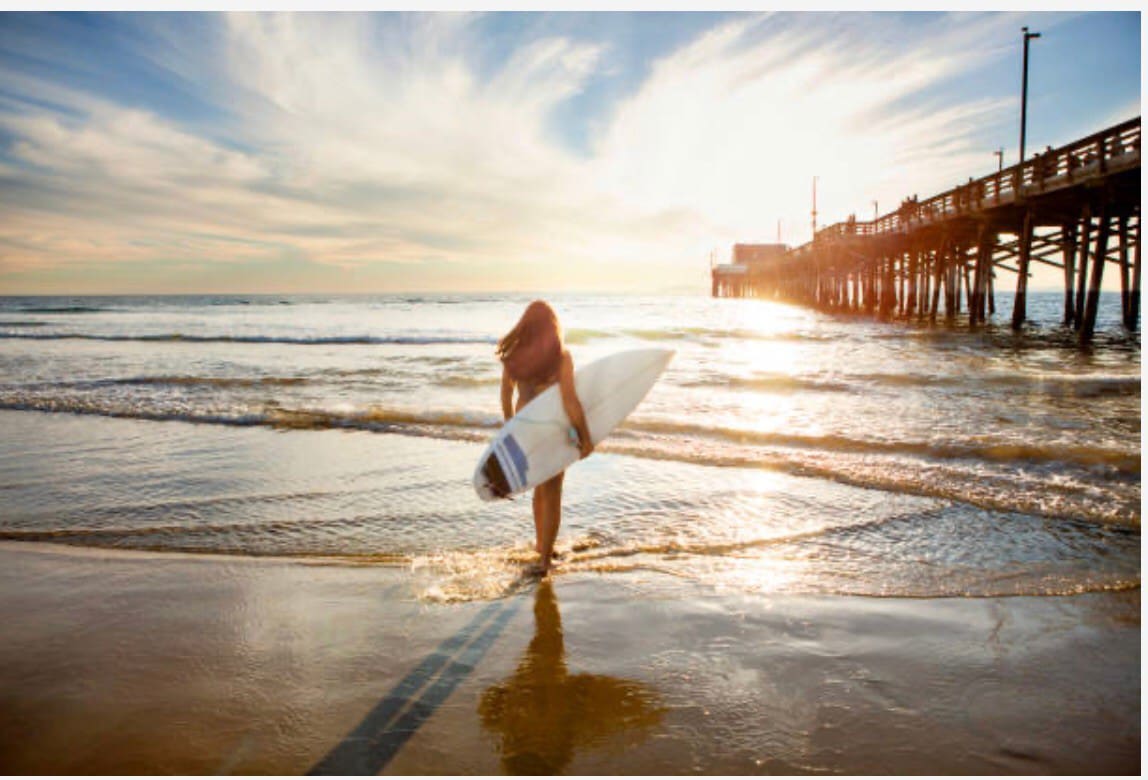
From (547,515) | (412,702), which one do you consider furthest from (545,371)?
(412,702)

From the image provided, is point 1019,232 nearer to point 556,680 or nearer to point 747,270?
point 556,680

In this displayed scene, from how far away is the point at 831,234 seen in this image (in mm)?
37938

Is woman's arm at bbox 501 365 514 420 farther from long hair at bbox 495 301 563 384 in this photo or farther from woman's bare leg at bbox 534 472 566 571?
woman's bare leg at bbox 534 472 566 571

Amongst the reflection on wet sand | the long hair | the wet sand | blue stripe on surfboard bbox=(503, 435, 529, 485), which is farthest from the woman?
the reflection on wet sand

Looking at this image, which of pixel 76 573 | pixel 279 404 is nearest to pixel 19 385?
pixel 279 404

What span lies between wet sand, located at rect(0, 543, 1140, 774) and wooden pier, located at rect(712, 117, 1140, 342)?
16077 millimetres

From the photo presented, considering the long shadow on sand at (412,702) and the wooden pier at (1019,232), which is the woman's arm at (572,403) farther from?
the wooden pier at (1019,232)

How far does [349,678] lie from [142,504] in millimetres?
3522

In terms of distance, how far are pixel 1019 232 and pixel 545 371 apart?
27.4 meters

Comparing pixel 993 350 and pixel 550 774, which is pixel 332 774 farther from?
pixel 993 350

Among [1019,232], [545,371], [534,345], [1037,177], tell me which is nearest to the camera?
[534,345]

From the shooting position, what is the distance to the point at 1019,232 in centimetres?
2480

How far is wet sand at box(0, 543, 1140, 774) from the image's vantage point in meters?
2.21

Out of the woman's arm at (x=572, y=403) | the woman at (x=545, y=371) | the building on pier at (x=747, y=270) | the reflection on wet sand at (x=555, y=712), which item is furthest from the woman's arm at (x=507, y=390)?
the building on pier at (x=747, y=270)
